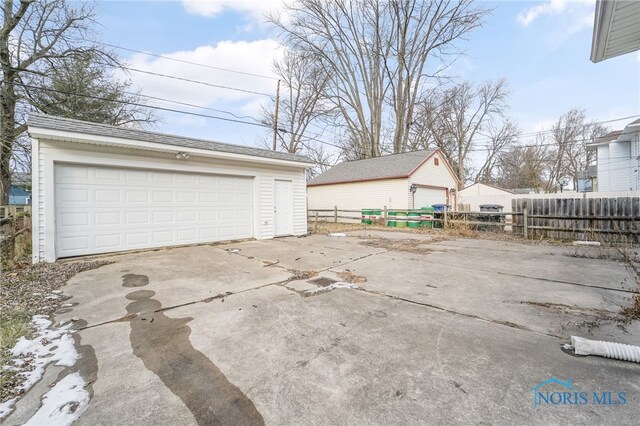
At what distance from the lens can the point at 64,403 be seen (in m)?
1.75

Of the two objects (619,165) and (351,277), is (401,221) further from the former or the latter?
(619,165)

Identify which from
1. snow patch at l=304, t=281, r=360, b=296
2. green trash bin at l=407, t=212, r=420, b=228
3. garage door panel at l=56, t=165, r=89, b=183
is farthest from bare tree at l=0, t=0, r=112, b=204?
green trash bin at l=407, t=212, r=420, b=228

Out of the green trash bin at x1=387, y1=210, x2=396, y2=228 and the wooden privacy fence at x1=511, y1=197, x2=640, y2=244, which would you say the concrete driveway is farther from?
the green trash bin at x1=387, y1=210, x2=396, y2=228

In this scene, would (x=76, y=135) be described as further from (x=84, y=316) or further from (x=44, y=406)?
(x=44, y=406)

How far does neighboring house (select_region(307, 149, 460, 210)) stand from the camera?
51.9 ft

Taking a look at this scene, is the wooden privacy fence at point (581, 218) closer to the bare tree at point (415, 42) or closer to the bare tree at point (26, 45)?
the bare tree at point (415, 42)

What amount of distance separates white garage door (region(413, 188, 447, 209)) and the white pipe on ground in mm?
14133

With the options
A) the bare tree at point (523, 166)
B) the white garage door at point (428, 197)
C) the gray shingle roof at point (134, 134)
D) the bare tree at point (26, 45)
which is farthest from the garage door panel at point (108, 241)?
the bare tree at point (523, 166)

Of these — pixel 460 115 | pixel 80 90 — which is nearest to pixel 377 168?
pixel 80 90

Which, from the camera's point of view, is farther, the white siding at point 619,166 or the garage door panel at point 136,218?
the white siding at point 619,166

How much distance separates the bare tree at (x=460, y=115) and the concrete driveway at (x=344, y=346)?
22503 millimetres

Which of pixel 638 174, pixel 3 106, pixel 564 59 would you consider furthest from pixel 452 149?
pixel 3 106

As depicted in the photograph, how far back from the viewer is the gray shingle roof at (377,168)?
16219 millimetres
